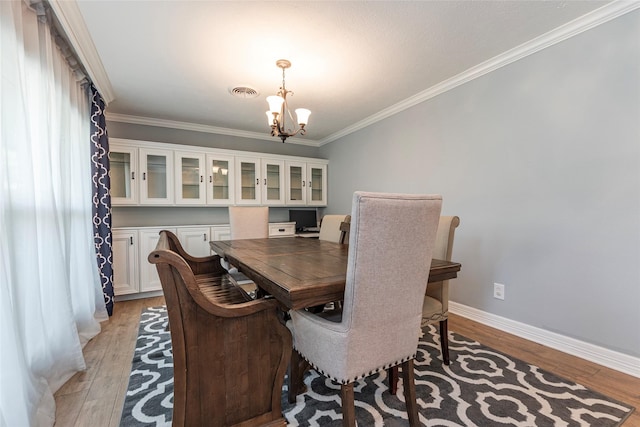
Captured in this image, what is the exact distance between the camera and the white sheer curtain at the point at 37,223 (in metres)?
1.17

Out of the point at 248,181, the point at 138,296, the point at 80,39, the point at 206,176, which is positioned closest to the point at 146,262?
the point at 138,296

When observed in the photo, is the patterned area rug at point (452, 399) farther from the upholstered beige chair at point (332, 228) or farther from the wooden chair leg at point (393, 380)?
the upholstered beige chair at point (332, 228)

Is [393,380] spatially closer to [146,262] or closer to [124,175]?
[146,262]

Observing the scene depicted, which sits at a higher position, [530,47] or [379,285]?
[530,47]

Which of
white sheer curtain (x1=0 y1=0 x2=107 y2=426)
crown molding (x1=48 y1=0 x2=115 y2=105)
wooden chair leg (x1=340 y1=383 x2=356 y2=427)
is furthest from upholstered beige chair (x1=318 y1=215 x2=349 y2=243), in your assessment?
crown molding (x1=48 y1=0 x2=115 y2=105)

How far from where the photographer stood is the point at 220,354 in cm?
114

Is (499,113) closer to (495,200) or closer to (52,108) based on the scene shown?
(495,200)

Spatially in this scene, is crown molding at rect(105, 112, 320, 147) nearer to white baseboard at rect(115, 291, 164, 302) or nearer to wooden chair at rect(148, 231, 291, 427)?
white baseboard at rect(115, 291, 164, 302)

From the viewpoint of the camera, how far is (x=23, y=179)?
1.37m

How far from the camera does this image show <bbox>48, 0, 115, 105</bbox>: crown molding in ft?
5.33

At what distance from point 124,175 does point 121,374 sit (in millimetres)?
2456

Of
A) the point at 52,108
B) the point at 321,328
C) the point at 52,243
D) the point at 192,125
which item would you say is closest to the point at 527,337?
the point at 321,328

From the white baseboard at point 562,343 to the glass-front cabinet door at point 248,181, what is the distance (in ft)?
9.89

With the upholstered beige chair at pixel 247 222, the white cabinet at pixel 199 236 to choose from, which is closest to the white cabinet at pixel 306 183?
the white cabinet at pixel 199 236
